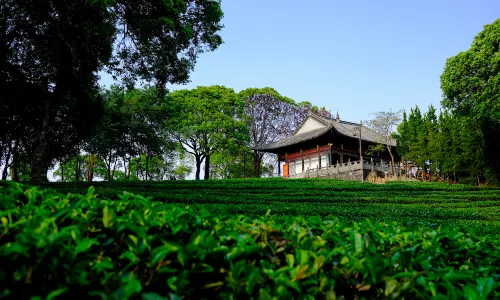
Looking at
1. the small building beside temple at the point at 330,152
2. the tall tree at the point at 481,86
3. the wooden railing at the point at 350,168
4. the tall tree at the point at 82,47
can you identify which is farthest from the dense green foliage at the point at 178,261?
the wooden railing at the point at 350,168

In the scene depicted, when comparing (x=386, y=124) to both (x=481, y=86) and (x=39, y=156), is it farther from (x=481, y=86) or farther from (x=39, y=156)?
(x=39, y=156)

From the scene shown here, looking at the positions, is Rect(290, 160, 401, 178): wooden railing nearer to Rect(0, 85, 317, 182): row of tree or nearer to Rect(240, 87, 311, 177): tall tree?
Rect(0, 85, 317, 182): row of tree

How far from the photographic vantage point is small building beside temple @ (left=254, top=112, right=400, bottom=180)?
2695cm

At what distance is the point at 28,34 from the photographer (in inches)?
495

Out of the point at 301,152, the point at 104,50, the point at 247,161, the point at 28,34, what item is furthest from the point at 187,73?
the point at 247,161

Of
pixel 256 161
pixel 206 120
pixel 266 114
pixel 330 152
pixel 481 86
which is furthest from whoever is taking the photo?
pixel 266 114

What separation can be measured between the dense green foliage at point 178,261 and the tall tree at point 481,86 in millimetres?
23543

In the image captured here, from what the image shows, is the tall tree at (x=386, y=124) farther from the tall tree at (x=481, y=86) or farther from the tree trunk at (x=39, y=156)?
the tree trunk at (x=39, y=156)

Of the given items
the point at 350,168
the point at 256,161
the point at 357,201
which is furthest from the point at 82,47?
the point at 256,161

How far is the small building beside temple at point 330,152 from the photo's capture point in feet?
88.4

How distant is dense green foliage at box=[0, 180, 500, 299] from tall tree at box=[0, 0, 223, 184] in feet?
32.8

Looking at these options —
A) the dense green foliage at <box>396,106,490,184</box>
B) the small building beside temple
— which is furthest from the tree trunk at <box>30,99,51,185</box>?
the dense green foliage at <box>396,106,490,184</box>

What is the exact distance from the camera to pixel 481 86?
2294 centimetres

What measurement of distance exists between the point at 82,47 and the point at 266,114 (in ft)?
104
